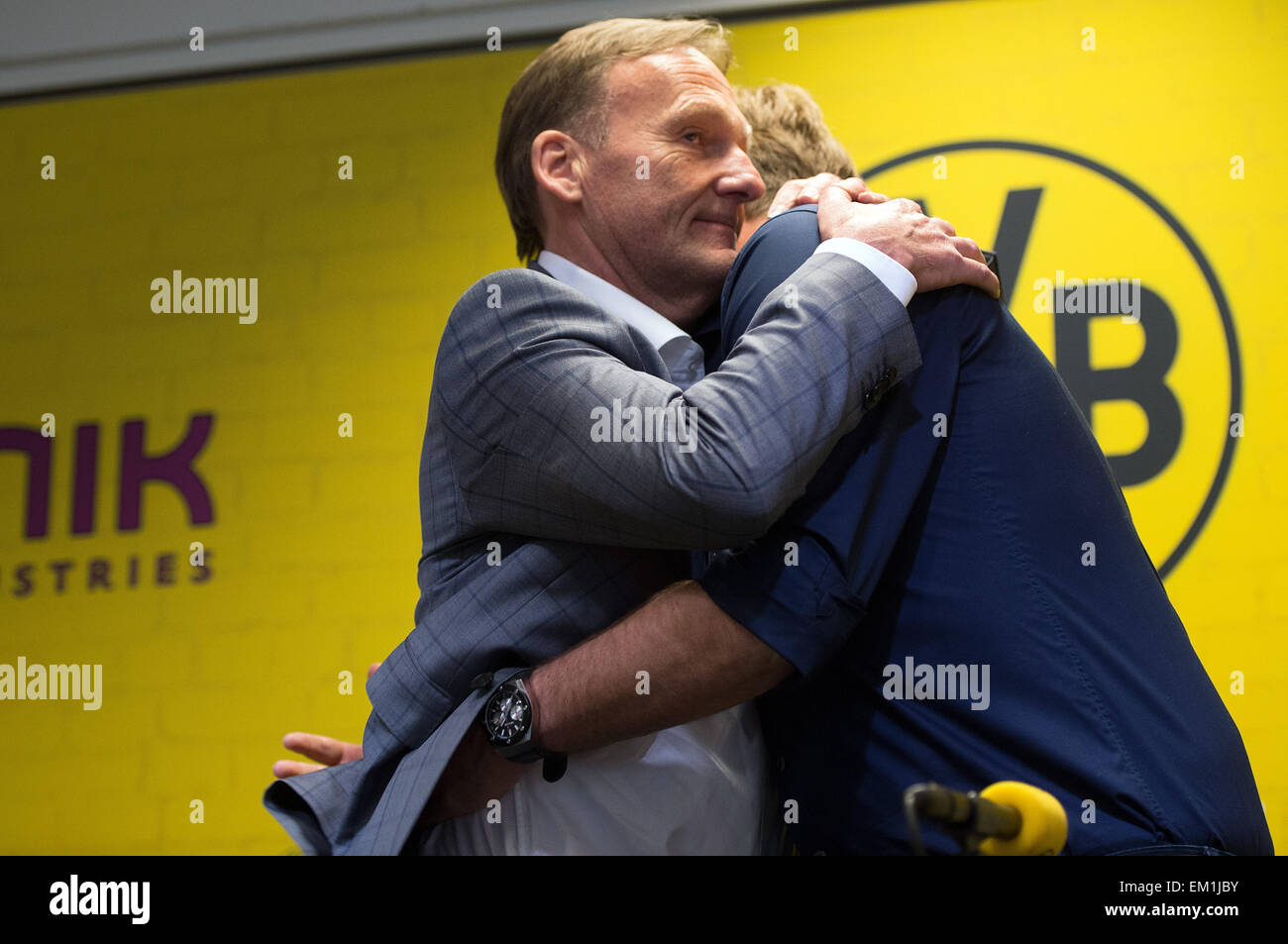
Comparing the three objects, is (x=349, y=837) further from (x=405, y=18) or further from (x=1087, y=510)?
(x=405, y=18)

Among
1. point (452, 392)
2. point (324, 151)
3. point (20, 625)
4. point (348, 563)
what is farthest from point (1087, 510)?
point (20, 625)

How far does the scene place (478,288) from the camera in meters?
1.24

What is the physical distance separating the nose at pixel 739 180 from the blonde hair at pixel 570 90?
161 millimetres

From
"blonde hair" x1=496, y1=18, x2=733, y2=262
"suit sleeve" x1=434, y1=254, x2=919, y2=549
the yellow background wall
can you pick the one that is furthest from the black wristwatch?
the yellow background wall

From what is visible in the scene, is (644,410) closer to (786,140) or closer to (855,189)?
(855,189)

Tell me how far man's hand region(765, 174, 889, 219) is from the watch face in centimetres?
54

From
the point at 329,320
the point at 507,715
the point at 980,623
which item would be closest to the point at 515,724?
the point at 507,715

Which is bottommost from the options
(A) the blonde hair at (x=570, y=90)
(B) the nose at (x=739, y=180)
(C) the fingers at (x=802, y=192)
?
(C) the fingers at (x=802, y=192)

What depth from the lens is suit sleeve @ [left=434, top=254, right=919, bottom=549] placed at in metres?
1.05

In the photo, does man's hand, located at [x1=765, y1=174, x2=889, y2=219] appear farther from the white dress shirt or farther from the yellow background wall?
the yellow background wall

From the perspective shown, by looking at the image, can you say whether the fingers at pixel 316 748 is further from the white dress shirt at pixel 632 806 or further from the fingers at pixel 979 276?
the fingers at pixel 979 276

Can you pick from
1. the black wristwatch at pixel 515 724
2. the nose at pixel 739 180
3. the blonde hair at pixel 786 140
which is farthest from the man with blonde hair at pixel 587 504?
the blonde hair at pixel 786 140

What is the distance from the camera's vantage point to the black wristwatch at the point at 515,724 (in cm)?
112
